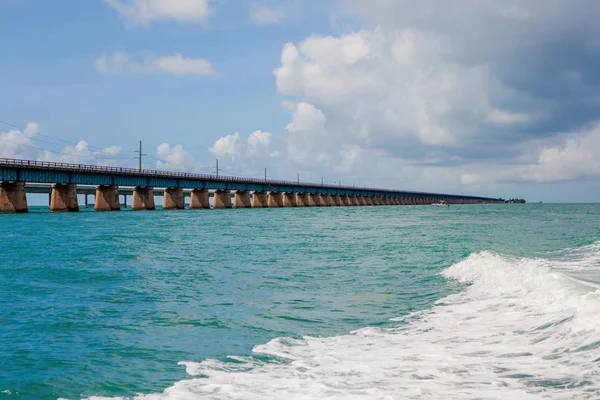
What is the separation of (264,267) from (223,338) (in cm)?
1334

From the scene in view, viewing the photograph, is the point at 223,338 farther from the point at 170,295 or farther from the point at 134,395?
the point at 170,295

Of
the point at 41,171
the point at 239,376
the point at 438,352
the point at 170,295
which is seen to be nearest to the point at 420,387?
the point at 438,352

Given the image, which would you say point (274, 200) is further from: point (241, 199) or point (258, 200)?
point (241, 199)

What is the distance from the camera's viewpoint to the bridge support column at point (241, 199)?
518 ft

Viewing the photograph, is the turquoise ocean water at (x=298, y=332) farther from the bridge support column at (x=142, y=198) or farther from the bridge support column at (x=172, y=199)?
the bridge support column at (x=172, y=199)

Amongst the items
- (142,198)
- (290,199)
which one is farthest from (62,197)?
(290,199)

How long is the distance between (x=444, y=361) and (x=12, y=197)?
91329 millimetres

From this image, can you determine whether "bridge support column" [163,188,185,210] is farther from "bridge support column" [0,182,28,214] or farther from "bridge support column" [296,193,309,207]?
"bridge support column" [296,193,309,207]

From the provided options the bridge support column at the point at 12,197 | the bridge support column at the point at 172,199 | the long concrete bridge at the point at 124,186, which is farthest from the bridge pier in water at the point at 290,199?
the bridge support column at the point at 12,197

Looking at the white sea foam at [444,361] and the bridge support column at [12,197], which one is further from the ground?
the bridge support column at [12,197]

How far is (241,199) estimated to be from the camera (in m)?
159

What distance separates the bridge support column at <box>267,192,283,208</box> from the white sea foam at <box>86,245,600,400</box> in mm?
162100

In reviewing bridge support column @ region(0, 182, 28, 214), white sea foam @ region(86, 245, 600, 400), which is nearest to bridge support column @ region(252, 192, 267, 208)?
bridge support column @ region(0, 182, 28, 214)

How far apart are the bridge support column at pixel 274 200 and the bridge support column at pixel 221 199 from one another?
84.2ft
